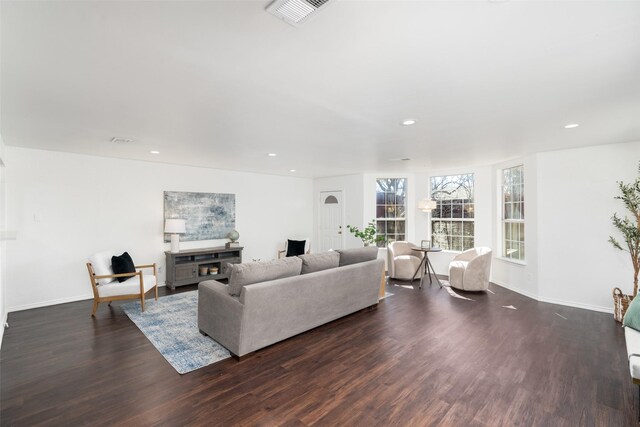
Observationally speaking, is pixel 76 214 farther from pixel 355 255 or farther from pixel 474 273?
pixel 474 273

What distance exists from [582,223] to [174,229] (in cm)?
676

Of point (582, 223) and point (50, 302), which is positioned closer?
point (582, 223)

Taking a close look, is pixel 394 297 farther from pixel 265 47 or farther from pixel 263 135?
pixel 265 47

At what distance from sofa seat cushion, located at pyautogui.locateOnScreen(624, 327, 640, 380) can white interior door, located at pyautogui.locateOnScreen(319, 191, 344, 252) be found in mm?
5448

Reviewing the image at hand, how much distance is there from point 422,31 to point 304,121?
172 centimetres

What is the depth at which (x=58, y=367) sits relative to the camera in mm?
2711

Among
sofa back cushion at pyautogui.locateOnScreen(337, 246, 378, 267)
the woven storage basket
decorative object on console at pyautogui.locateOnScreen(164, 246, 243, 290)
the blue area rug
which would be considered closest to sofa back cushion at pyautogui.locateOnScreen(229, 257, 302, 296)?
the blue area rug

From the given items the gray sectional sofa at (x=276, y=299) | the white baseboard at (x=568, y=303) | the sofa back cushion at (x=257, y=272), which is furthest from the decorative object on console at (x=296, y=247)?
the white baseboard at (x=568, y=303)

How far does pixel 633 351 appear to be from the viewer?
225cm

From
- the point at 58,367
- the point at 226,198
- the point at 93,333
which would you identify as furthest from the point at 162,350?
the point at 226,198

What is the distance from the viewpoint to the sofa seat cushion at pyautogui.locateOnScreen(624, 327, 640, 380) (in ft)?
6.81

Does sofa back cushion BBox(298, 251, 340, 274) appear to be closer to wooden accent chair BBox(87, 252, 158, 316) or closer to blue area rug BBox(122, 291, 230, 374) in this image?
blue area rug BBox(122, 291, 230, 374)

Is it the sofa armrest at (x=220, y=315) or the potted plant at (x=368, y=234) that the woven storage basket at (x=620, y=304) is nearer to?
the potted plant at (x=368, y=234)

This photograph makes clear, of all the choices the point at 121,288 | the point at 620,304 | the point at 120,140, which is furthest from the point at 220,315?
the point at 620,304
